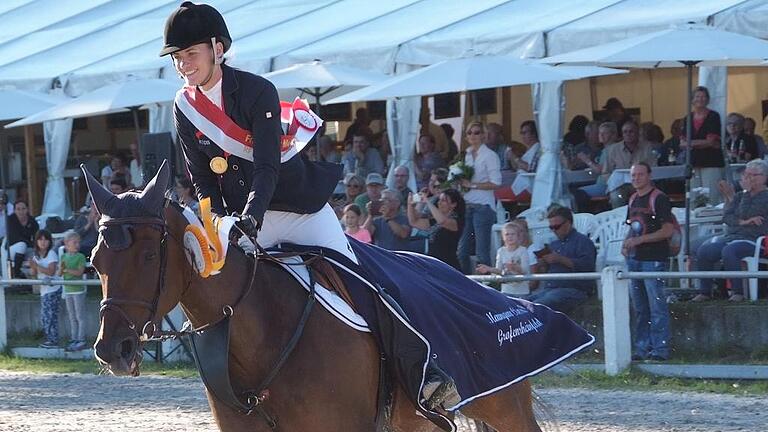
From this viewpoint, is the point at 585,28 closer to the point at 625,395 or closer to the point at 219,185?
the point at 625,395

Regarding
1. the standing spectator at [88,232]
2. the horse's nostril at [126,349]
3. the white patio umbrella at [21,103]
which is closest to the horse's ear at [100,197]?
the horse's nostril at [126,349]

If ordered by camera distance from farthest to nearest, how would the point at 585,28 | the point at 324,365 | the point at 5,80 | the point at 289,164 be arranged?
1. the point at 5,80
2. the point at 585,28
3. the point at 289,164
4. the point at 324,365

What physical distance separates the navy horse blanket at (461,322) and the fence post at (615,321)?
Result: 4149mm

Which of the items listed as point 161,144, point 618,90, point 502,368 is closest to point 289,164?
point 502,368

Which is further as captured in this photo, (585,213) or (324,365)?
(585,213)

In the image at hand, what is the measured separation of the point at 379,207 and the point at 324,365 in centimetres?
870

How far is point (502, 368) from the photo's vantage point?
6500 millimetres

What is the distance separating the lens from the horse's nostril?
15.8 ft

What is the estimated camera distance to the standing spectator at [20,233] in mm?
17422

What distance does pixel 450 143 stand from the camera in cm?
1883

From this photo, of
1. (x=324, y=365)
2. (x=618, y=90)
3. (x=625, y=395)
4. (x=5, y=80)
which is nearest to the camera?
(x=324, y=365)

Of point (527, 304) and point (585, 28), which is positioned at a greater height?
point (585, 28)

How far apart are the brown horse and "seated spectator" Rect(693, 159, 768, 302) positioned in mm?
6796

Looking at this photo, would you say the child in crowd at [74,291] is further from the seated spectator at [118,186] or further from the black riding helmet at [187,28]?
the black riding helmet at [187,28]
